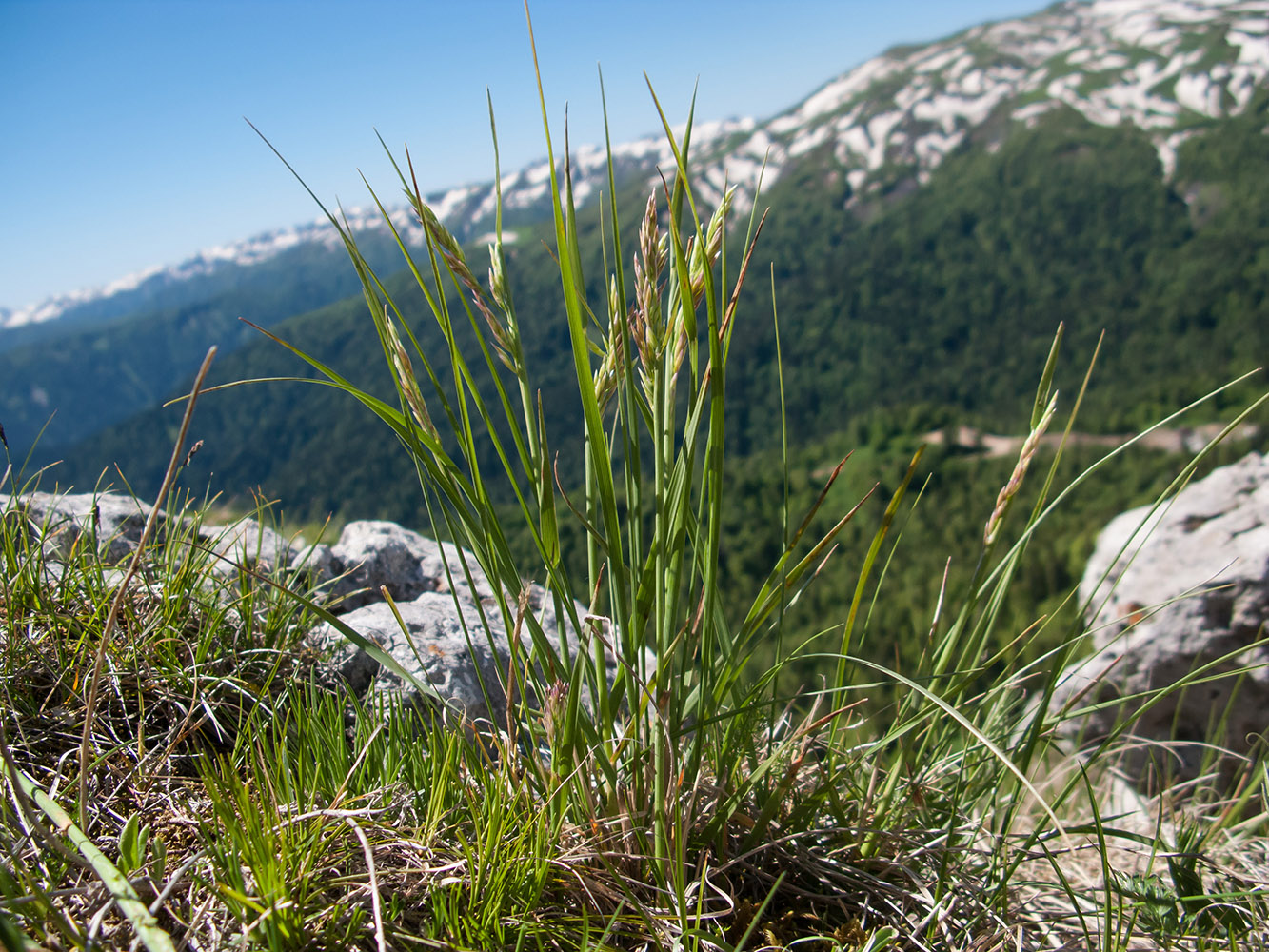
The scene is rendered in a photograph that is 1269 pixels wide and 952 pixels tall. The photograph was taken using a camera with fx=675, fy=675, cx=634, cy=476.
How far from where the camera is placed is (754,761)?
152cm

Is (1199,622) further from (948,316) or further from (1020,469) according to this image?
(948,316)

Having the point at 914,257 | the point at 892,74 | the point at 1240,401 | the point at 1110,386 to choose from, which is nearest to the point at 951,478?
the point at 1240,401

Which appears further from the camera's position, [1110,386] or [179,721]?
[1110,386]

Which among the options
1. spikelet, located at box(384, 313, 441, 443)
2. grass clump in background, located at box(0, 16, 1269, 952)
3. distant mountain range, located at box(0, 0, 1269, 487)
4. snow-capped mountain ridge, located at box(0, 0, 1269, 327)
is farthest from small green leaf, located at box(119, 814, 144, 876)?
snow-capped mountain ridge, located at box(0, 0, 1269, 327)

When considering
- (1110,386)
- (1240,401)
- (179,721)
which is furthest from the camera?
(1110,386)

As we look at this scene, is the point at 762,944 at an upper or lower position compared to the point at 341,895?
lower

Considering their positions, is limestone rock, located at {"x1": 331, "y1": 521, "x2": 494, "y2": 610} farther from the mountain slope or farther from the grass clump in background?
the mountain slope

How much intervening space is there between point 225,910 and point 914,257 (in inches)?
6324

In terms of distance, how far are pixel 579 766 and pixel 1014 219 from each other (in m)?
163

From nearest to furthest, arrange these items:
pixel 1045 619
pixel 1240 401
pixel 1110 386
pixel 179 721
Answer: pixel 1045 619 < pixel 179 721 < pixel 1240 401 < pixel 1110 386

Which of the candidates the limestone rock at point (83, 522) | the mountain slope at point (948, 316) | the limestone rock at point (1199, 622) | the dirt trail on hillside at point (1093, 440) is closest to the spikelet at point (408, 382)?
the limestone rock at point (83, 522)

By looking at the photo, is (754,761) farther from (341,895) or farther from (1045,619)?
(341,895)

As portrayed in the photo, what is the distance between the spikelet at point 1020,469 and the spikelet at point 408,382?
970 millimetres

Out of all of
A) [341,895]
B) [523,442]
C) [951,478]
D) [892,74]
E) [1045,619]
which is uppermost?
[892,74]
